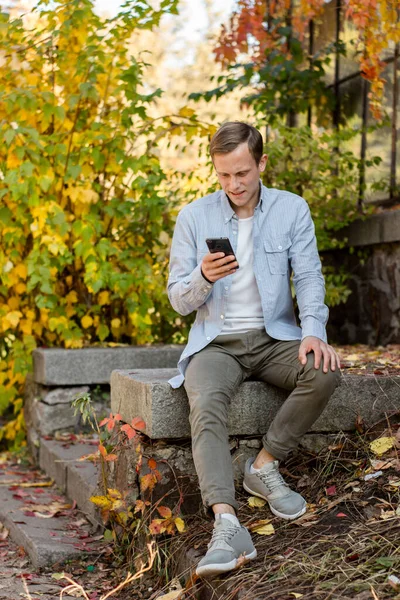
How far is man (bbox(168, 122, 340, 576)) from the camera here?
3.29 meters

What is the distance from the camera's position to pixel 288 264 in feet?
12.1

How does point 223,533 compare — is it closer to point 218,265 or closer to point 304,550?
point 304,550

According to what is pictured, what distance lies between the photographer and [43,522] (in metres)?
4.27

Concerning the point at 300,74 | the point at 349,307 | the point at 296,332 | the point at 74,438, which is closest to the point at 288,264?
the point at 296,332

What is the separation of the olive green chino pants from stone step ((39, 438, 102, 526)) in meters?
1.12

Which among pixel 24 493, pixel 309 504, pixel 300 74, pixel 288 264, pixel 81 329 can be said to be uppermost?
pixel 300 74

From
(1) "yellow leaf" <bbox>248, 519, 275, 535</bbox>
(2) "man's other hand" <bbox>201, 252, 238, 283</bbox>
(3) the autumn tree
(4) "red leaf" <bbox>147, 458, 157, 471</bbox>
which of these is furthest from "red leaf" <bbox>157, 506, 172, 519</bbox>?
(3) the autumn tree

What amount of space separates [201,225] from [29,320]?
2648 millimetres

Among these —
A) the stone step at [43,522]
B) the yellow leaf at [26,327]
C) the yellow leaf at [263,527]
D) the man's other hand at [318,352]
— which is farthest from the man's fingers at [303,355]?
the yellow leaf at [26,327]

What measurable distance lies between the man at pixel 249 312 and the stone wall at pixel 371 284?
253 cm

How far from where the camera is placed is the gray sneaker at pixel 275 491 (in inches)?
129

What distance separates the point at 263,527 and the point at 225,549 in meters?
0.38

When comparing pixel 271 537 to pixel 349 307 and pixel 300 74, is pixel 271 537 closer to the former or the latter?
pixel 349 307

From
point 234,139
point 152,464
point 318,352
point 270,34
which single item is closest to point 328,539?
point 318,352
